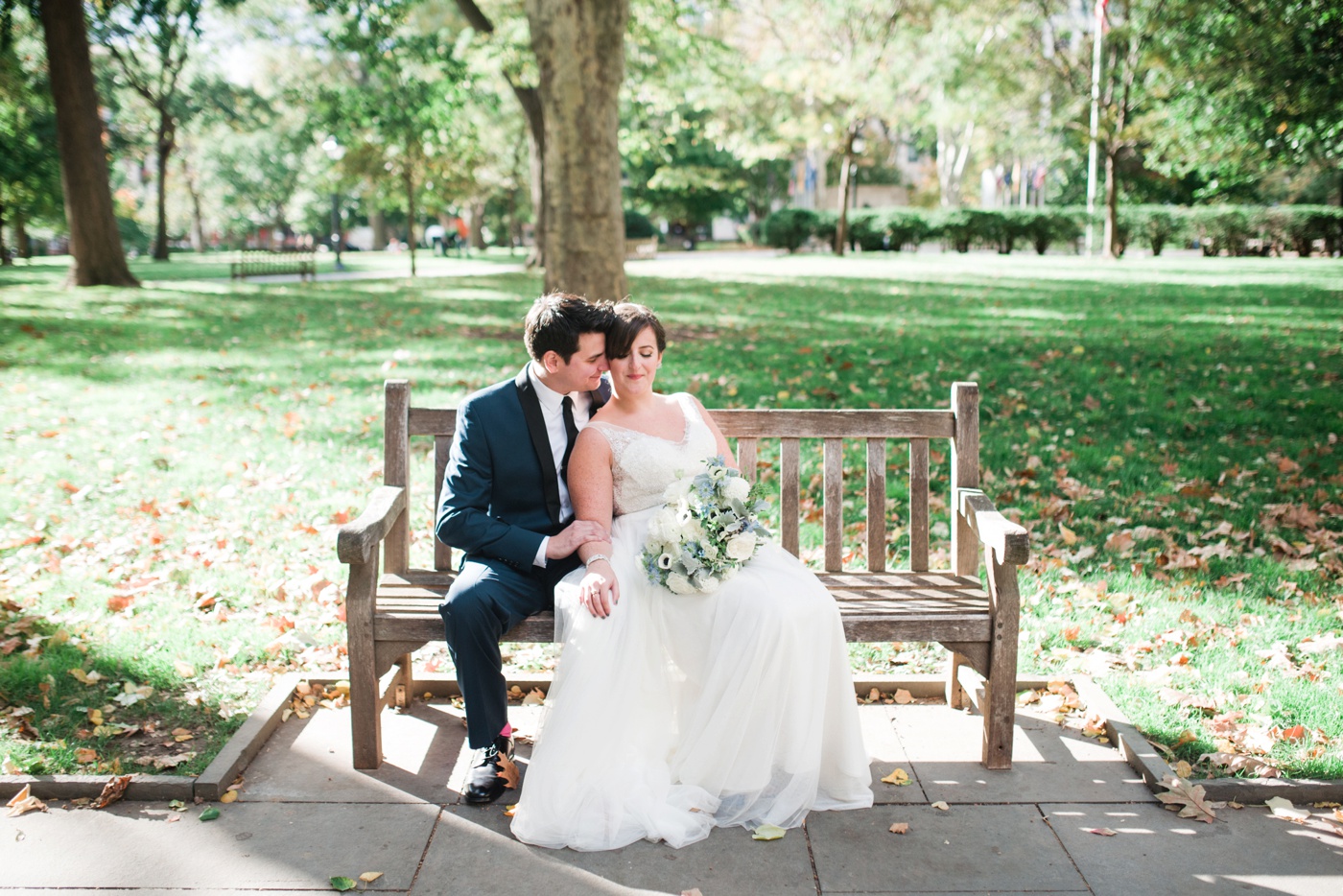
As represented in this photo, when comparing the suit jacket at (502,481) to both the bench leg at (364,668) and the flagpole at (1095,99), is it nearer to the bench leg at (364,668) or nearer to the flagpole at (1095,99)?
the bench leg at (364,668)

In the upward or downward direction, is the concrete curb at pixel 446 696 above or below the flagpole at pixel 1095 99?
below

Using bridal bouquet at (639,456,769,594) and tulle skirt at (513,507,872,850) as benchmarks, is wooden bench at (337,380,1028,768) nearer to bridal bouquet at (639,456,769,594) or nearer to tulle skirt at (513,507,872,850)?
tulle skirt at (513,507,872,850)

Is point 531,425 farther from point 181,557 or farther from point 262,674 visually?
point 181,557

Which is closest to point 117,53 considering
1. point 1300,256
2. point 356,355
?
point 356,355

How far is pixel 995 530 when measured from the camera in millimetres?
3664

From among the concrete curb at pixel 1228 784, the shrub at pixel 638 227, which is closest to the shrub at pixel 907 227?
the shrub at pixel 638 227

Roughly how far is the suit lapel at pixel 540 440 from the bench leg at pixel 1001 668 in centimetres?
158

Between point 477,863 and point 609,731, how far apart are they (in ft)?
1.82

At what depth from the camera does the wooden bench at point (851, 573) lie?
141 inches

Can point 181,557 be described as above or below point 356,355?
below

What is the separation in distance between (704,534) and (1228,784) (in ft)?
6.32

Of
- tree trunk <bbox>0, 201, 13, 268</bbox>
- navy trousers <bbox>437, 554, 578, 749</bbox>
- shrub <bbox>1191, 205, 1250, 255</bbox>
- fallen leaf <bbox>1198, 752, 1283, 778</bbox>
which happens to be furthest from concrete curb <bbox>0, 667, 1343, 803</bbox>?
tree trunk <bbox>0, 201, 13, 268</bbox>

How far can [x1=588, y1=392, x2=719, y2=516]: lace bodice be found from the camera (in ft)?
12.7

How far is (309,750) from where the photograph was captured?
12.7ft
